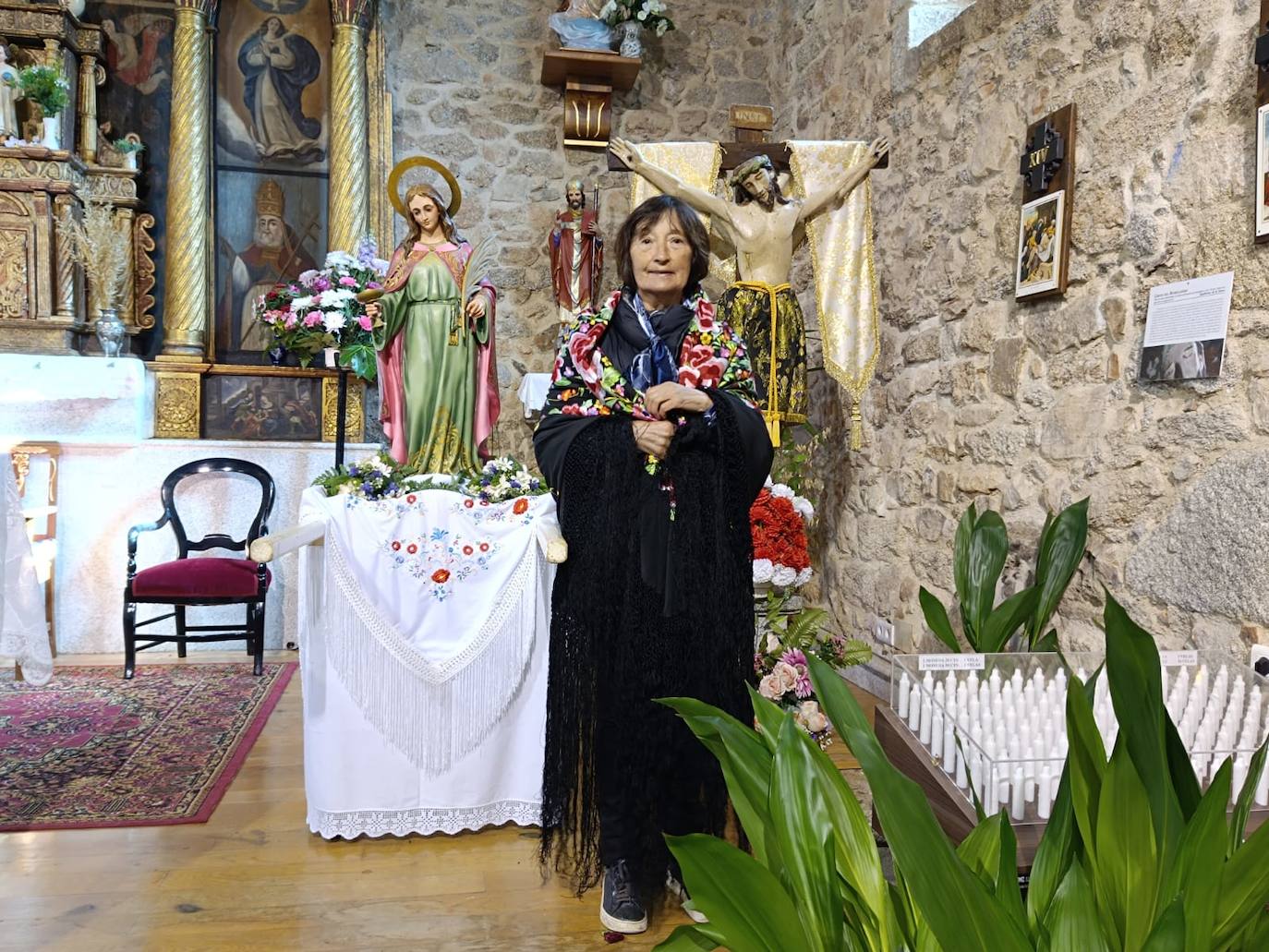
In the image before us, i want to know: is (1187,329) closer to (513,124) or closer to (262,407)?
(513,124)

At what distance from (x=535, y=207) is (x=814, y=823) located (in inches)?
185

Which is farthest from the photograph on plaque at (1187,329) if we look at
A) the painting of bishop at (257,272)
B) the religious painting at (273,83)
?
the religious painting at (273,83)

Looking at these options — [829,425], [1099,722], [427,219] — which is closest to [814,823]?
[1099,722]

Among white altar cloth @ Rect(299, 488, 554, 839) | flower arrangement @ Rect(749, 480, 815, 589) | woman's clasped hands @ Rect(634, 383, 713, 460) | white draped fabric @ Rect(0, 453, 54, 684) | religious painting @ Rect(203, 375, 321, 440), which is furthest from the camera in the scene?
religious painting @ Rect(203, 375, 321, 440)

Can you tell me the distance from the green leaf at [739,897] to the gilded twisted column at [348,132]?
437cm

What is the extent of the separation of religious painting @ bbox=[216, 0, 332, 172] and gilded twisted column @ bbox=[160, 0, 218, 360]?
178mm

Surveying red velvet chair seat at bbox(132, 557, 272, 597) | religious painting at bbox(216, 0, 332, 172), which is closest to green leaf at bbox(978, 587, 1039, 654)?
red velvet chair seat at bbox(132, 557, 272, 597)

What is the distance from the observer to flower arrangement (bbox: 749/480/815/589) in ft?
10.7

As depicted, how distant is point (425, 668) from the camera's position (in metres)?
2.36

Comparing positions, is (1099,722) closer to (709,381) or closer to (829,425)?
(709,381)

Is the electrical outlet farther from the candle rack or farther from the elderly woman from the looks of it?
the elderly woman

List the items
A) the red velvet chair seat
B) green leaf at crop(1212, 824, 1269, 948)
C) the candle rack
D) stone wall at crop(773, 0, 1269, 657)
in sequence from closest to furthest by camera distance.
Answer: green leaf at crop(1212, 824, 1269, 948) → the candle rack → stone wall at crop(773, 0, 1269, 657) → the red velvet chair seat

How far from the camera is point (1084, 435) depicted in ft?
8.71

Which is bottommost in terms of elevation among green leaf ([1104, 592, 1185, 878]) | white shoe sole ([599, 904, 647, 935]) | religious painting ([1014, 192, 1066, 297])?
white shoe sole ([599, 904, 647, 935])
